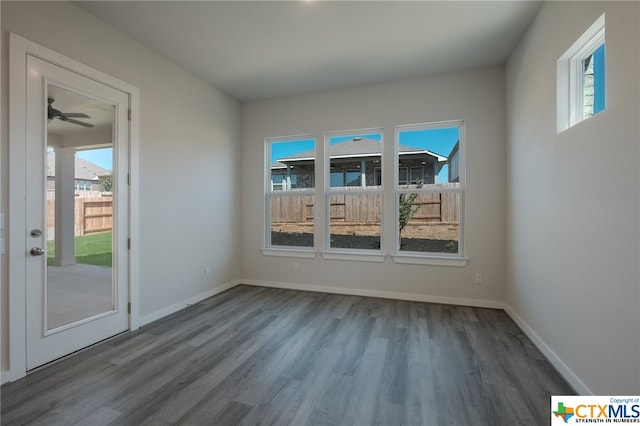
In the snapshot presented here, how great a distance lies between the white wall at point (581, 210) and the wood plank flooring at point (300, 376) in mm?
406

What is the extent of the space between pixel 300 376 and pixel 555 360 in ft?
6.54

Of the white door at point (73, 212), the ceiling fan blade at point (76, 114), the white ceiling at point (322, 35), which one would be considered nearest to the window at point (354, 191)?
the white ceiling at point (322, 35)

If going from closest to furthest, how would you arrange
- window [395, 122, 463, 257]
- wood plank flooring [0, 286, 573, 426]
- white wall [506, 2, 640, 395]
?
white wall [506, 2, 640, 395]
wood plank flooring [0, 286, 573, 426]
window [395, 122, 463, 257]

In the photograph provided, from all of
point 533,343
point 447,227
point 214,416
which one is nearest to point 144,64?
point 214,416

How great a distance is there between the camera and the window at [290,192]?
14.8 feet

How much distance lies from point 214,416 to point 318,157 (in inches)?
135

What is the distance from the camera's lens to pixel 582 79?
2105 mm

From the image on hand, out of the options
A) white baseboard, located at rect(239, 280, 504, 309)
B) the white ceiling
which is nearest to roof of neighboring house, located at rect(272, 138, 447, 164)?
the white ceiling

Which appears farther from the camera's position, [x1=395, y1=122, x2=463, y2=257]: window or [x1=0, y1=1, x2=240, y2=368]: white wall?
[x1=395, y1=122, x2=463, y2=257]: window

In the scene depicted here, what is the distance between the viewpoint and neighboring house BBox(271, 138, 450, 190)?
3.96m

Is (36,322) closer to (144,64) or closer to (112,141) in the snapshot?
(112,141)

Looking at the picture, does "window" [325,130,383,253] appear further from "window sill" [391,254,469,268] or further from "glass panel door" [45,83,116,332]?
"glass panel door" [45,83,116,332]

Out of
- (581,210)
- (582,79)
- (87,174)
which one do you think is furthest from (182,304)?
(582,79)

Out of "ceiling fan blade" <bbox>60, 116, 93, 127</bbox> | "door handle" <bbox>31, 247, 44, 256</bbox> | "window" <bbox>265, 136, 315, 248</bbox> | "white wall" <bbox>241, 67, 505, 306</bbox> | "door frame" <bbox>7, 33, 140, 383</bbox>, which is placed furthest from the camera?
"window" <bbox>265, 136, 315, 248</bbox>
